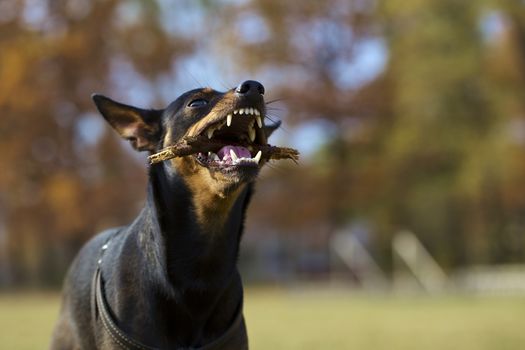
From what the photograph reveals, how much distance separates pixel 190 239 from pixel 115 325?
61 centimetres

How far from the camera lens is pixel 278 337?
10.6m

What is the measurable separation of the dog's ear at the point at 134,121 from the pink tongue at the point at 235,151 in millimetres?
684

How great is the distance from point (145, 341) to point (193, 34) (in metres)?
27.5

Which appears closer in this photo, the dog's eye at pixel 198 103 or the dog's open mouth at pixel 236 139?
the dog's open mouth at pixel 236 139

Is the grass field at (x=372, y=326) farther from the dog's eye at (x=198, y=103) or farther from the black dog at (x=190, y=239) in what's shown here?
the dog's eye at (x=198, y=103)

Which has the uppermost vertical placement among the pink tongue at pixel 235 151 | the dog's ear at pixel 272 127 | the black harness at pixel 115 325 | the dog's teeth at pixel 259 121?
the dog's ear at pixel 272 127

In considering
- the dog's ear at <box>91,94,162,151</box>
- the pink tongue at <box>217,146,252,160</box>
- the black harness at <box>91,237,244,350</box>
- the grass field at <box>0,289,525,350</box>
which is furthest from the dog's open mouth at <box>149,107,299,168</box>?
the grass field at <box>0,289,525,350</box>

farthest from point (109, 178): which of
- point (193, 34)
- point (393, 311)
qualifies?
point (393, 311)

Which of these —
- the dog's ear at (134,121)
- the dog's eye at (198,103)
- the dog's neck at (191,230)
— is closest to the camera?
the dog's neck at (191,230)

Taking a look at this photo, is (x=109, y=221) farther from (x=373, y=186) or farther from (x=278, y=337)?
(x=278, y=337)

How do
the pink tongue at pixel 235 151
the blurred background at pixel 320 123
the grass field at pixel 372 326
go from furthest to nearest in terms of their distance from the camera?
the blurred background at pixel 320 123 → the grass field at pixel 372 326 → the pink tongue at pixel 235 151

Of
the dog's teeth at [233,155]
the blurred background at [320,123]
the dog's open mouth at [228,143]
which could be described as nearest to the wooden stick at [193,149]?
the dog's open mouth at [228,143]

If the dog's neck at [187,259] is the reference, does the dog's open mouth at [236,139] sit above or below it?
above

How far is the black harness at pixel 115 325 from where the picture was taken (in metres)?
3.96
